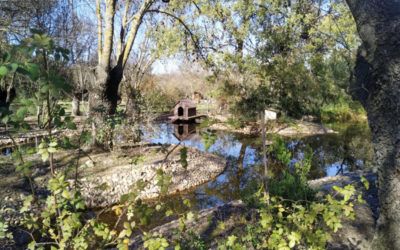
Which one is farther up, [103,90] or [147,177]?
[103,90]

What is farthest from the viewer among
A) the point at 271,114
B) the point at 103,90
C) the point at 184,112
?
the point at 184,112

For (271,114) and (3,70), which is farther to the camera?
(271,114)

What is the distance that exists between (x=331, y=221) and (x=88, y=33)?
20.4 m

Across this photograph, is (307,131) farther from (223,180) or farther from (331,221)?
(331,221)

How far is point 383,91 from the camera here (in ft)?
9.72

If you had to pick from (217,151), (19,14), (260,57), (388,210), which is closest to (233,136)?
(217,151)

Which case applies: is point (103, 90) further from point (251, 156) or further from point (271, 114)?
point (271, 114)

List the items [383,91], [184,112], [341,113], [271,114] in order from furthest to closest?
[341,113] < [184,112] < [271,114] < [383,91]

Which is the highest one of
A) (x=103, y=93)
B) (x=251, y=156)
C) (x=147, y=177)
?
(x=103, y=93)

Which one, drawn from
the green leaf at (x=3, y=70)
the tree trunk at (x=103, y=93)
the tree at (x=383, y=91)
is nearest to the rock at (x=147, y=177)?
the tree trunk at (x=103, y=93)

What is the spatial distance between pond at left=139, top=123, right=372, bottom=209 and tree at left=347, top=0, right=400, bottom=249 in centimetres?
296

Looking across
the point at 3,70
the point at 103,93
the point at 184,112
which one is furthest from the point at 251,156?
the point at 3,70

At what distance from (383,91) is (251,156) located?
34.6 ft

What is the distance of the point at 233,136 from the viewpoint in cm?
1775
